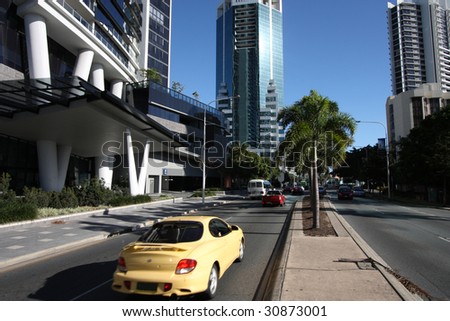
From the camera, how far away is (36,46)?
89.4 ft

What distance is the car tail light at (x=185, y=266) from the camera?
529 centimetres

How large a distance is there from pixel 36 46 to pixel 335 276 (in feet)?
97.8

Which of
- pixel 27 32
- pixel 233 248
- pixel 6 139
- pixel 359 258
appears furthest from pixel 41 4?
pixel 359 258

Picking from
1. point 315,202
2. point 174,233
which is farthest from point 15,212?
point 315,202

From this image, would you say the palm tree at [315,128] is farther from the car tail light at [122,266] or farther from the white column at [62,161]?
the white column at [62,161]

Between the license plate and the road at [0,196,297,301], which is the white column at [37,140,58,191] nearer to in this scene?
the road at [0,196,297,301]

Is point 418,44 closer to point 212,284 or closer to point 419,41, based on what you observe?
Answer: point 419,41

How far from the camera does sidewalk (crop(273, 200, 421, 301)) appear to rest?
557cm

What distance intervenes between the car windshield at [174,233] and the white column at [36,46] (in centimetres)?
2592

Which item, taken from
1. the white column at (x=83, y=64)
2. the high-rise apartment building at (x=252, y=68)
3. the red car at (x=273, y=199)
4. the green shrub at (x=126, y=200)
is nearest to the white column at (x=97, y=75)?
the white column at (x=83, y=64)

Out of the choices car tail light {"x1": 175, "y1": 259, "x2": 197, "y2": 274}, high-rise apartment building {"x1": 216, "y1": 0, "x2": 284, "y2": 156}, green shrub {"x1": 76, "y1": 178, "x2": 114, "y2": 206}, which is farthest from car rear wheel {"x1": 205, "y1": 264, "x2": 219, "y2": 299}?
high-rise apartment building {"x1": 216, "y1": 0, "x2": 284, "y2": 156}

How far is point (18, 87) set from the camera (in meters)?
17.7
